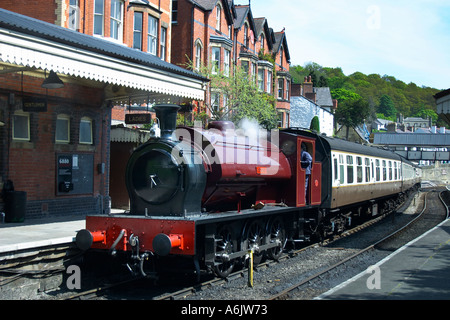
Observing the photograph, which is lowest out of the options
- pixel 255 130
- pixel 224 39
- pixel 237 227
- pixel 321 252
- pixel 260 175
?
pixel 321 252

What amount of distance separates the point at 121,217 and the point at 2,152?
496cm

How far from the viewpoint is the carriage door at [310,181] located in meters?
10.9

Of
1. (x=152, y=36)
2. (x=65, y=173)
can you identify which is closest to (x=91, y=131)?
(x=65, y=173)

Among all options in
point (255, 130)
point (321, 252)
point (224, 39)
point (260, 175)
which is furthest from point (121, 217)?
point (224, 39)

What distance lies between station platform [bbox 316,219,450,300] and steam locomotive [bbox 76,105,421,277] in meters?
2.12

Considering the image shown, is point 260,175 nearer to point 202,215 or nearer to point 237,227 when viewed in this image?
point 237,227

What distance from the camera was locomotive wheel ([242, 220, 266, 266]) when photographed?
9203 millimetres

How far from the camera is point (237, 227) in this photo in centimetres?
895

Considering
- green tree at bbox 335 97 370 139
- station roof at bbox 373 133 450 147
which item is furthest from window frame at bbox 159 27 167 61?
green tree at bbox 335 97 370 139

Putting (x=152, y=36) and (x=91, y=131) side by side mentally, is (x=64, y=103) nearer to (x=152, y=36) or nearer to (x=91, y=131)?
(x=91, y=131)

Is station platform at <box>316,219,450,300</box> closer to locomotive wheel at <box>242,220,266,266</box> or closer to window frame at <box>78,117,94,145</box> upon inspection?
locomotive wheel at <box>242,220,266,266</box>

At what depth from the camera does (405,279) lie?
8141 millimetres

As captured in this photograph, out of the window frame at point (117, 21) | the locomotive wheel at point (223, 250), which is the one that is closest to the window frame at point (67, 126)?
the window frame at point (117, 21)

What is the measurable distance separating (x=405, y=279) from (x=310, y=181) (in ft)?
12.9
